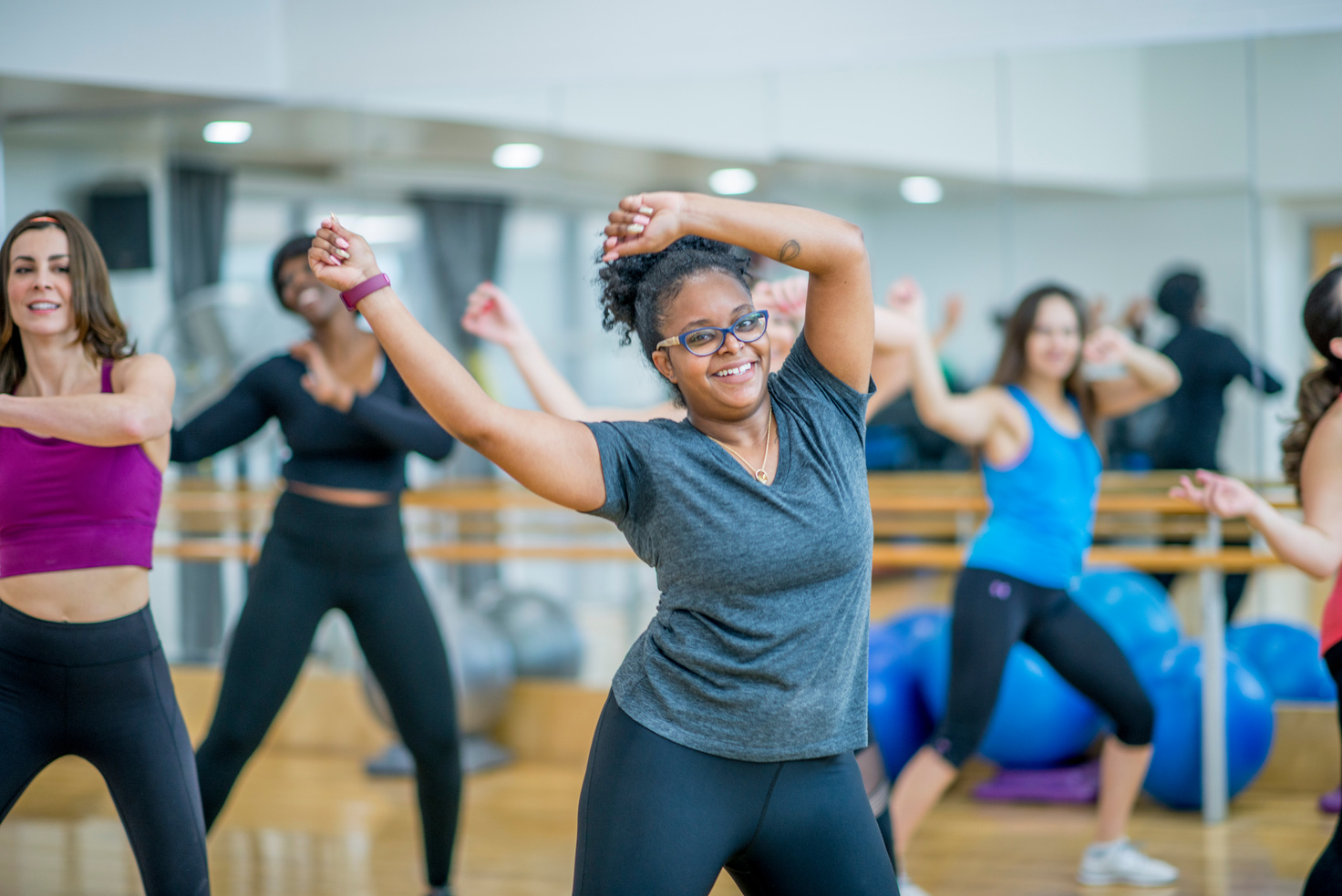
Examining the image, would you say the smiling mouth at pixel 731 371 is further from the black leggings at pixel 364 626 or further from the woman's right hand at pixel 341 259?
the black leggings at pixel 364 626

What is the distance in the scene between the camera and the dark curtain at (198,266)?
18.3 feet

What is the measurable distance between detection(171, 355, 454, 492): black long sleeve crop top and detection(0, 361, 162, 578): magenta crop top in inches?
24.1

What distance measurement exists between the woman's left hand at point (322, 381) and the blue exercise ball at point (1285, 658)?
10.3 feet

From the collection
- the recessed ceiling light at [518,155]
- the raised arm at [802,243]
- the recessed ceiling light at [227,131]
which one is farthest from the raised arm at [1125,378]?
the recessed ceiling light at [227,131]

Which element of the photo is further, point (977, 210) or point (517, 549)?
point (977, 210)

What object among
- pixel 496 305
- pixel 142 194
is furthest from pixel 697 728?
pixel 142 194

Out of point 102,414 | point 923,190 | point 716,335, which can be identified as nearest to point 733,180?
point 923,190

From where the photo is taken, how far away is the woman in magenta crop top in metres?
2.03

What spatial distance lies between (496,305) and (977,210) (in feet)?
10.5

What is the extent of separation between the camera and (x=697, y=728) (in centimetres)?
157

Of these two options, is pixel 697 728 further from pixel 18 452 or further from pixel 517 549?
pixel 517 549

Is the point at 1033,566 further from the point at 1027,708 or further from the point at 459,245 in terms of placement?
the point at 459,245

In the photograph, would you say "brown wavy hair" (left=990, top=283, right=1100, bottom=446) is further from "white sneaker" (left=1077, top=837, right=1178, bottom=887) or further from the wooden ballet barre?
"white sneaker" (left=1077, top=837, right=1178, bottom=887)

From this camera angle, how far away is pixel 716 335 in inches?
63.4
